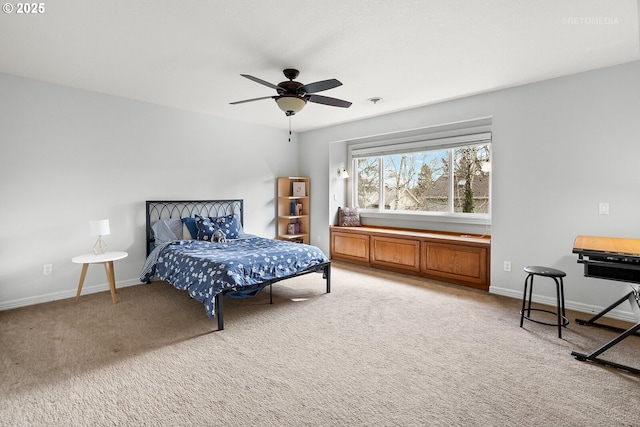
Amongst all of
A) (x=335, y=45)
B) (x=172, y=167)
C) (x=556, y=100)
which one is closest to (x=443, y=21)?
(x=335, y=45)

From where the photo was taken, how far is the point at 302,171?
688 centimetres

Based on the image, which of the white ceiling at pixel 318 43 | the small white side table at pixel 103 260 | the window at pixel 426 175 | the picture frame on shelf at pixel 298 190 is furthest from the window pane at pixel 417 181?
the small white side table at pixel 103 260

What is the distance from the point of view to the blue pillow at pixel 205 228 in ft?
15.6

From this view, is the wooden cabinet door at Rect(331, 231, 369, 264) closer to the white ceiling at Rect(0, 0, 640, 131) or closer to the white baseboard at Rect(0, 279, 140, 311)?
the white ceiling at Rect(0, 0, 640, 131)

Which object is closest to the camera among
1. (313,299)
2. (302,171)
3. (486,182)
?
(313,299)

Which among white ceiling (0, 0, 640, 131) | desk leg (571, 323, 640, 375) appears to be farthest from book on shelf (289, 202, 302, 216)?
desk leg (571, 323, 640, 375)

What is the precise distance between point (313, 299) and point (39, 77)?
4.20 meters

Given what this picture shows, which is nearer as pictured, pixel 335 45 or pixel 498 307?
pixel 335 45

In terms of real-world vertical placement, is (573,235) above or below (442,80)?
below

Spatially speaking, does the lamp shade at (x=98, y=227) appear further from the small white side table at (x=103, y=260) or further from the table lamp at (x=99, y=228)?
the small white side table at (x=103, y=260)

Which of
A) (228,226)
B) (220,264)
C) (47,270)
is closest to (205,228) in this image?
(228,226)

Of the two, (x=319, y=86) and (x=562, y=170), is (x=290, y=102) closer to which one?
(x=319, y=86)

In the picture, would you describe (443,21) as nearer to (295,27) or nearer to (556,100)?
(295,27)

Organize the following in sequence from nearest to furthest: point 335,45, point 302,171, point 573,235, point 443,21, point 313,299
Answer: point 443,21 < point 335,45 < point 573,235 < point 313,299 < point 302,171
